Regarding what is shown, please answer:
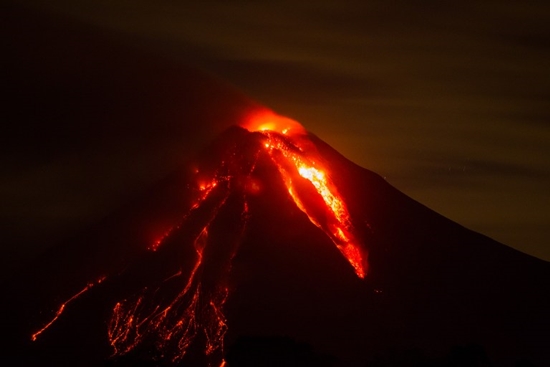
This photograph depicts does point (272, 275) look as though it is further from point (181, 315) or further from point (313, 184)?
point (313, 184)

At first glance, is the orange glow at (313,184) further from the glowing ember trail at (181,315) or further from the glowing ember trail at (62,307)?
the glowing ember trail at (62,307)

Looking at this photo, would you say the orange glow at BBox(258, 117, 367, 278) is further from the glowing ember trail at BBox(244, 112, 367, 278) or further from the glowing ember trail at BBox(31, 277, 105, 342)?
the glowing ember trail at BBox(31, 277, 105, 342)

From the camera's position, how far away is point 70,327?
5488 cm

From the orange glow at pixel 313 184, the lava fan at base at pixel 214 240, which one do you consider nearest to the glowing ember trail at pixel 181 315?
the lava fan at base at pixel 214 240

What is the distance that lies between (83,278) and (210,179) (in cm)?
726

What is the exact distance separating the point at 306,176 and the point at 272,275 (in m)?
8.40

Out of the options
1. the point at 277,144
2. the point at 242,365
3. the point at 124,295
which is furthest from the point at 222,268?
the point at 242,365

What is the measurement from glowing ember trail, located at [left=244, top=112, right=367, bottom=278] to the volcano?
7cm

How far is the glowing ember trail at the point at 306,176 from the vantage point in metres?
61.8

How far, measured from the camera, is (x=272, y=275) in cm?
5681

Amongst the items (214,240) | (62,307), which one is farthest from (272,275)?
(62,307)

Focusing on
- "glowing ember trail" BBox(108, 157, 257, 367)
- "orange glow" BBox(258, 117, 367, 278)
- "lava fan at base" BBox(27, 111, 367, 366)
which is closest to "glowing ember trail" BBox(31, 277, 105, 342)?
"lava fan at base" BBox(27, 111, 367, 366)

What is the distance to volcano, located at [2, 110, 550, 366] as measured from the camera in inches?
2115

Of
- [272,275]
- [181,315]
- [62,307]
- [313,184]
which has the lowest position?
[62,307]
